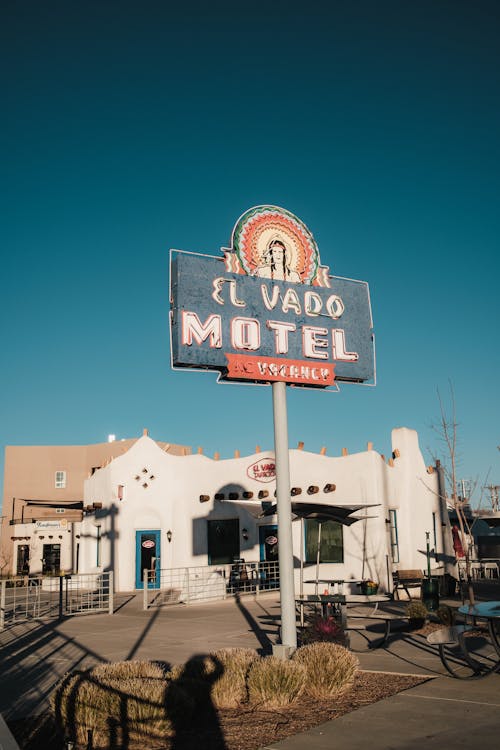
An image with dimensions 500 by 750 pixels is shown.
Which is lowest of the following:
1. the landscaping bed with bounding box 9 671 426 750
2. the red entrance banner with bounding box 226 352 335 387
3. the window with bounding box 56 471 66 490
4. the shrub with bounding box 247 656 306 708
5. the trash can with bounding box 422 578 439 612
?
the landscaping bed with bounding box 9 671 426 750

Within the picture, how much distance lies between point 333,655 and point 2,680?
5042 mm

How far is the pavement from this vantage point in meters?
6.74

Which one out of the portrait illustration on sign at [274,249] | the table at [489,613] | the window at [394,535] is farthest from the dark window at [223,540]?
the table at [489,613]

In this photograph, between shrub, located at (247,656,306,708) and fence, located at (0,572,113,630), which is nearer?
shrub, located at (247,656,306,708)

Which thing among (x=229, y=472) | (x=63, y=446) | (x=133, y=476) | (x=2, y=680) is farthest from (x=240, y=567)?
(x=63, y=446)

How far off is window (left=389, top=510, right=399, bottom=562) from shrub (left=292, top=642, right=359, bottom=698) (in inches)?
555

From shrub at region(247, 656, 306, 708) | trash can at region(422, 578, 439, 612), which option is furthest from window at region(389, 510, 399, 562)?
shrub at region(247, 656, 306, 708)

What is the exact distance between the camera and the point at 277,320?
11961 mm

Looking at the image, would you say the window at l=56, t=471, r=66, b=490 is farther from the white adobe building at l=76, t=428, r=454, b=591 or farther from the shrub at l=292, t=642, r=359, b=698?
the shrub at l=292, t=642, r=359, b=698

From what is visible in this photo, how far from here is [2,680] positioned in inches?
404

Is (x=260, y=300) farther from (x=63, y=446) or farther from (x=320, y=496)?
(x=63, y=446)

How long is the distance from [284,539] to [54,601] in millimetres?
14283

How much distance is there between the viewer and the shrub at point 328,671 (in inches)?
335

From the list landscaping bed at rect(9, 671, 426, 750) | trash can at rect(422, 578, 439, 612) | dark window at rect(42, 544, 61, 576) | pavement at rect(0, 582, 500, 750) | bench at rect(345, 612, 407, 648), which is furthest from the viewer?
dark window at rect(42, 544, 61, 576)
